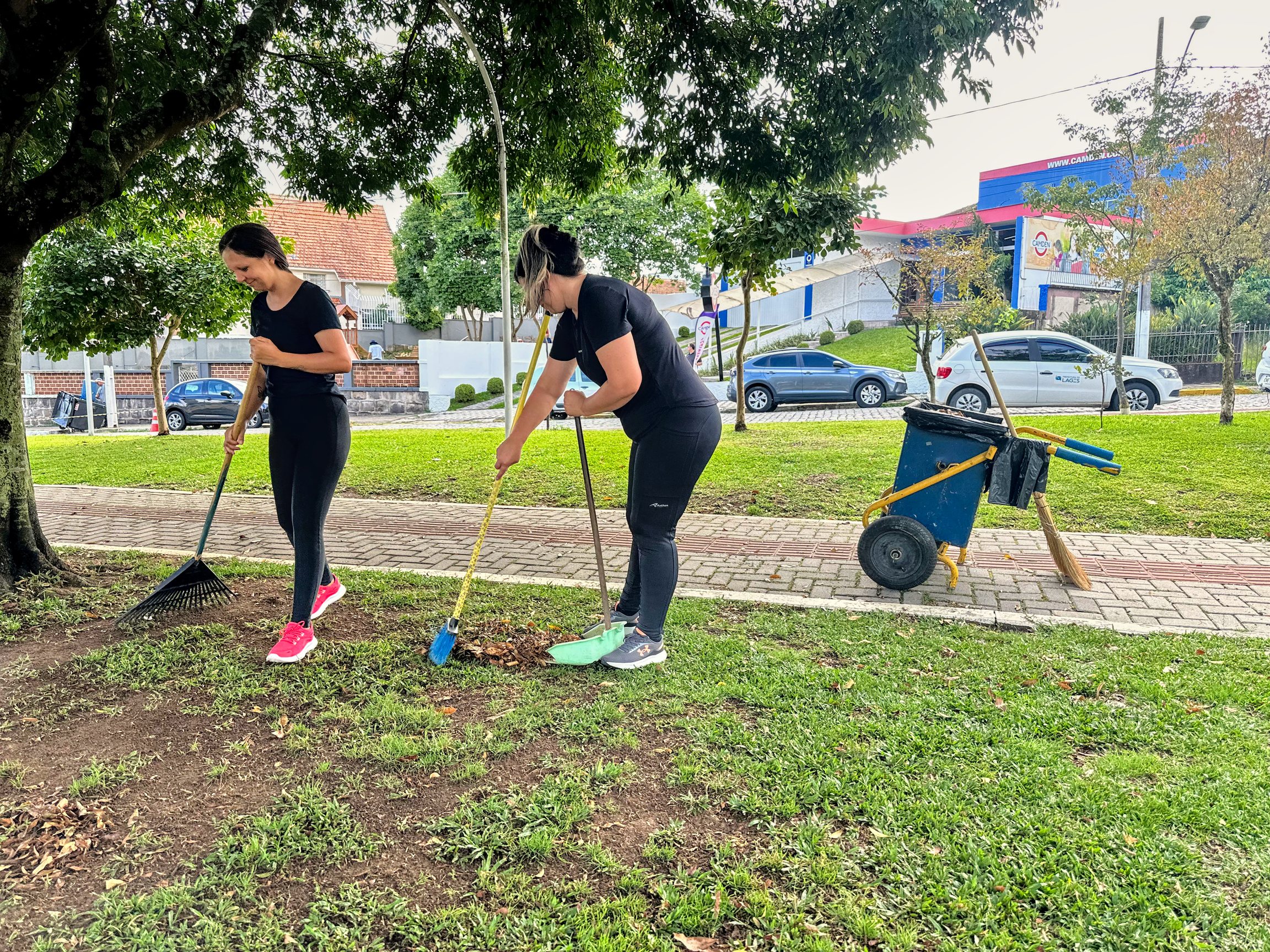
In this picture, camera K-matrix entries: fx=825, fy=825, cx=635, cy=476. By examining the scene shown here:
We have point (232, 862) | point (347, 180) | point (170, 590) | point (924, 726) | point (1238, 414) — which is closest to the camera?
point (232, 862)

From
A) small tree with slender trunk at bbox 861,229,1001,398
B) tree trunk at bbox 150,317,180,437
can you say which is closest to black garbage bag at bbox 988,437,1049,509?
small tree with slender trunk at bbox 861,229,1001,398

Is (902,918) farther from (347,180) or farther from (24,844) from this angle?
(347,180)

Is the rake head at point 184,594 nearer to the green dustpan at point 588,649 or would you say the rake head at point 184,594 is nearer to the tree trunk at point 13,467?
the tree trunk at point 13,467

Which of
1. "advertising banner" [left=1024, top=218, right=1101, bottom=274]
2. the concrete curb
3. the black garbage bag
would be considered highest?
"advertising banner" [left=1024, top=218, right=1101, bottom=274]

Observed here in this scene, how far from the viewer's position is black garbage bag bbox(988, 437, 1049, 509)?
4719mm

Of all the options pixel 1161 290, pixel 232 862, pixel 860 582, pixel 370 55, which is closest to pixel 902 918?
pixel 232 862

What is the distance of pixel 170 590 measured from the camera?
4531 millimetres

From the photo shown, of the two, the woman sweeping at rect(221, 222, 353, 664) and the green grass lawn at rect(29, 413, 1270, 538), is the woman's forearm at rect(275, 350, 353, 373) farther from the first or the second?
the green grass lawn at rect(29, 413, 1270, 538)

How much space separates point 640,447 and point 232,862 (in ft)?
7.00

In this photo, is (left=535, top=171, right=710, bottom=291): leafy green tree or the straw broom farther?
(left=535, top=171, right=710, bottom=291): leafy green tree

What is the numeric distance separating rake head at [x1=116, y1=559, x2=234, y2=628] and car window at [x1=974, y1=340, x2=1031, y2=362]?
49.6 feet

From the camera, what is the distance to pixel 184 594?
4.63 meters

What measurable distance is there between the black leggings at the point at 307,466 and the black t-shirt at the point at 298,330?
0.05 m

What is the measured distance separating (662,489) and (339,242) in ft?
135
